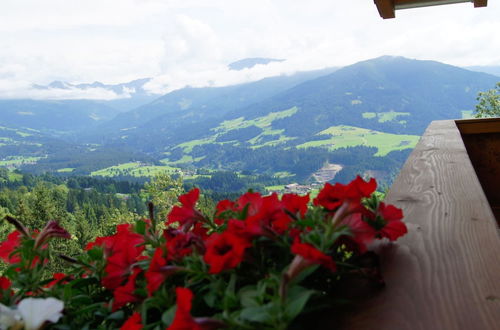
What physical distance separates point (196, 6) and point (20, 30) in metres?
65.4

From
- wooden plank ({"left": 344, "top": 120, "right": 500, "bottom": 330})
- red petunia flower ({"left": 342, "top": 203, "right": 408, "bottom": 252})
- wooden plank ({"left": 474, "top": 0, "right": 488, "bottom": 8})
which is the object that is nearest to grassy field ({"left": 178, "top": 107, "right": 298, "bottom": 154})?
wooden plank ({"left": 474, "top": 0, "right": 488, "bottom": 8})

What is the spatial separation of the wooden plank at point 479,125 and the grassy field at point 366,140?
2344 inches

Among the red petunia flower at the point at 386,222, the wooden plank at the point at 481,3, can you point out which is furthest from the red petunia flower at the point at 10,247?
the wooden plank at the point at 481,3

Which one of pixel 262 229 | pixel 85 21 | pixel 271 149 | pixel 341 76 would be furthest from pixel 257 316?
pixel 85 21

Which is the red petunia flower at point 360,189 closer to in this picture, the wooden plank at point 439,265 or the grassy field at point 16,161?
the wooden plank at point 439,265

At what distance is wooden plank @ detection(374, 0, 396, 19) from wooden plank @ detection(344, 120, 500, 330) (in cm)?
130

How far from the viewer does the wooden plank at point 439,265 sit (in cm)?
44

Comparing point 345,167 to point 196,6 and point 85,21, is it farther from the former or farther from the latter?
point 196,6

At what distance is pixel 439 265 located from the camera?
0.57m

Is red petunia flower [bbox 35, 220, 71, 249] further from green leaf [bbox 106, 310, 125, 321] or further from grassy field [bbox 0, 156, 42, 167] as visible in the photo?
grassy field [bbox 0, 156, 42, 167]

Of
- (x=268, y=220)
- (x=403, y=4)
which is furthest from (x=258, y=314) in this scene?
(x=403, y=4)

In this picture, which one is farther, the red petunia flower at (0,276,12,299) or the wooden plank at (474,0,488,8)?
the wooden plank at (474,0,488,8)

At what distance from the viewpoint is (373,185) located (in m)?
0.49

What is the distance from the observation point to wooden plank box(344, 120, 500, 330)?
44 cm
